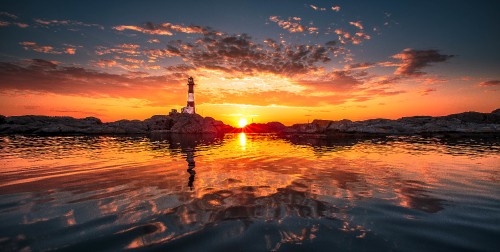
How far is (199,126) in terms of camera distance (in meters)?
126

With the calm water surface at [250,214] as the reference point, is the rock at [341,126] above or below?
above

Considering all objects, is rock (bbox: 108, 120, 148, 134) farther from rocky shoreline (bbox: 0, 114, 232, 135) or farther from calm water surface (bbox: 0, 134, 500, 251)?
calm water surface (bbox: 0, 134, 500, 251)

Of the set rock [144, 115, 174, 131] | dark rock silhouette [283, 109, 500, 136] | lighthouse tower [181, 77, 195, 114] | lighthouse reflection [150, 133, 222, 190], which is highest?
lighthouse tower [181, 77, 195, 114]

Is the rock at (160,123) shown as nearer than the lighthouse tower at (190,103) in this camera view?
No

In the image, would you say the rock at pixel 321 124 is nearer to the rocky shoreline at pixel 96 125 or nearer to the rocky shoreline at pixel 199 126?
the rocky shoreline at pixel 199 126

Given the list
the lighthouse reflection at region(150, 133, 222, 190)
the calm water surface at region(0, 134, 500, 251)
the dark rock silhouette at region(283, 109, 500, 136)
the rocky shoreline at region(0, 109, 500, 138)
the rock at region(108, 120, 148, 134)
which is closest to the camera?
the calm water surface at region(0, 134, 500, 251)

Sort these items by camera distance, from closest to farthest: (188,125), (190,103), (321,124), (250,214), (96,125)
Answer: (250,214), (96,125), (188,125), (190,103), (321,124)

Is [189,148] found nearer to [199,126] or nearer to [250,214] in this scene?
[250,214]

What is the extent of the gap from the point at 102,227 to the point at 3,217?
11.4ft

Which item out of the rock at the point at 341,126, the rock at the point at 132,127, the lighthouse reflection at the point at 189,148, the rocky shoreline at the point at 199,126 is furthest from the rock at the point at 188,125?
the rock at the point at 341,126

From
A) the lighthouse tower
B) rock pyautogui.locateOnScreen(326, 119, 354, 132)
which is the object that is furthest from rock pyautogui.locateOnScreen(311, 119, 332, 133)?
the lighthouse tower

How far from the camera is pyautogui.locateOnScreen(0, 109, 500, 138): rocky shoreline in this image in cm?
9362

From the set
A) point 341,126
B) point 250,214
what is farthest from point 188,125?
point 250,214

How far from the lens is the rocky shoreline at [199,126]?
3686 inches
